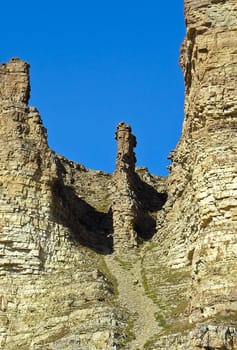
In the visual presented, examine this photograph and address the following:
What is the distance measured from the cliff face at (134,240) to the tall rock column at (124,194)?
0.12 m

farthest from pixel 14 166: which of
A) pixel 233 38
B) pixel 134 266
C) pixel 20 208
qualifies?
pixel 233 38

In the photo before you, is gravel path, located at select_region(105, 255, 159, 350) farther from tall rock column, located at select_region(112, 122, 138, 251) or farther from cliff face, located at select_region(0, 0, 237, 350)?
tall rock column, located at select_region(112, 122, 138, 251)

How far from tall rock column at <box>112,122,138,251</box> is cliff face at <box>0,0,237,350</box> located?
119 mm

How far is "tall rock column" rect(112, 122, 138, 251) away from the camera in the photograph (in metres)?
99.2

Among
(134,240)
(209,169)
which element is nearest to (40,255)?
(134,240)

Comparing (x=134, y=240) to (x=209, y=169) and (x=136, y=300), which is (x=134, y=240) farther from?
(x=209, y=169)

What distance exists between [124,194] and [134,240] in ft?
15.0

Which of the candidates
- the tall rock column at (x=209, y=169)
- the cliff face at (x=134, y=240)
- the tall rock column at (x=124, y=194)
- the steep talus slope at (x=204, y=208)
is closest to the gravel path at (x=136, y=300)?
the cliff face at (x=134, y=240)

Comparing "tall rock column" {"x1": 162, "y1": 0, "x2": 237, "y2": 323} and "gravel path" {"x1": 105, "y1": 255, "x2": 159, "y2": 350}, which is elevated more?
"tall rock column" {"x1": 162, "y1": 0, "x2": 237, "y2": 323}

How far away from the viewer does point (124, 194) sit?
10194cm

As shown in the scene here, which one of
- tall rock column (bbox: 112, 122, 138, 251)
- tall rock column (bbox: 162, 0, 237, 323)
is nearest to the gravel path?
tall rock column (bbox: 162, 0, 237, 323)

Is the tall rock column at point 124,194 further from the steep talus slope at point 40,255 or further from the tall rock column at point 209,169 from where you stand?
the tall rock column at point 209,169

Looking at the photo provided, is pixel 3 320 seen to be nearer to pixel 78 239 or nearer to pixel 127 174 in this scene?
pixel 78 239

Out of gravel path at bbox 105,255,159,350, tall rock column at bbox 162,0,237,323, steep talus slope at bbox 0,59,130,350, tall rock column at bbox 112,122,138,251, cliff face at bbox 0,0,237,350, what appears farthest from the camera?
tall rock column at bbox 112,122,138,251
